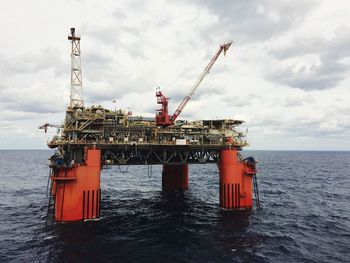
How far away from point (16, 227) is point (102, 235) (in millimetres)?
13195

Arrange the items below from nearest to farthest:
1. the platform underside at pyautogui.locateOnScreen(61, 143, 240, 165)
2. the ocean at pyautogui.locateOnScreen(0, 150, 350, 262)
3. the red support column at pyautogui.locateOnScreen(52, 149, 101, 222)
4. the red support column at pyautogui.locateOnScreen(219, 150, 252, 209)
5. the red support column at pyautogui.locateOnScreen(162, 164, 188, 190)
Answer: the ocean at pyautogui.locateOnScreen(0, 150, 350, 262) < the red support column at pyautogui.locateOnScreen(52, 149, 101, 222) < the platform underside at pyautogui.locateOnScreen(61, 143, 240, 165) < the red support column at pyautogui.locateOnScreen(219, 150, 252, 209) < the red support column at pyautogui.locateOnScreen(162, 164, 188, 190)

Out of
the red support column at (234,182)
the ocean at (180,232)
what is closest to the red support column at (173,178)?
the ocean at (180,232)

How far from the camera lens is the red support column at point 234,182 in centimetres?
4384

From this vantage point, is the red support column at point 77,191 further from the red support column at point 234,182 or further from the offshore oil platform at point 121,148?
the red support column at point 234,182

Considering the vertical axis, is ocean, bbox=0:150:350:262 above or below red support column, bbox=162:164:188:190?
below

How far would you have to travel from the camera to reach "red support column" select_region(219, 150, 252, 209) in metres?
43.8

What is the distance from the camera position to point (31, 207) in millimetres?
48438

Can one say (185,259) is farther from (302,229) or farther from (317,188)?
(317,188)

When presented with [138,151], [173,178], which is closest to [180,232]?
[138,151]

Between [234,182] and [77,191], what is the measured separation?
2325 centimetres

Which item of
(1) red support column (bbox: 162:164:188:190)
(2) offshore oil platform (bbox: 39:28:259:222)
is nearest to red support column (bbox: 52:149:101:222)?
(2) offshore oil platform (bbox: 39:28:259:222)

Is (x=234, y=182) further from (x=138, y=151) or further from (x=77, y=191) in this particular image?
(x=77, y=191)

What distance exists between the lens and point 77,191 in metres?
36.0

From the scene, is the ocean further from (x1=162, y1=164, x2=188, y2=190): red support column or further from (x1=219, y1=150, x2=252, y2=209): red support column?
(x1=162, y1=164, x2=188, y2=190): red support column
